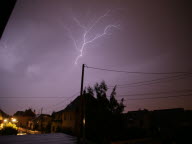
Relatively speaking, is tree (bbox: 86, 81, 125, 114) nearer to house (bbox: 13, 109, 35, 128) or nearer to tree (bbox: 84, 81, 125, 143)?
tree (bbox: 84, 81, 125, 143)

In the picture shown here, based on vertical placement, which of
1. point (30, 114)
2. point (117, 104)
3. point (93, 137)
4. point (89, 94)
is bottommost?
point (30, 114)

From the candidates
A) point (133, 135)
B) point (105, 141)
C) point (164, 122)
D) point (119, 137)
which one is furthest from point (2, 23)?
point (164, 122)

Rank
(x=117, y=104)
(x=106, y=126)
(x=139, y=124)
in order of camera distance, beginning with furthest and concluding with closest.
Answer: (x=139, y=124), (x=117, y=104), (x=106, y=126)

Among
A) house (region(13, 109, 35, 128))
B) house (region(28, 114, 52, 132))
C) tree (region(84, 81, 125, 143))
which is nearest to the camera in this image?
tree (region(84, 81, 125, 143))

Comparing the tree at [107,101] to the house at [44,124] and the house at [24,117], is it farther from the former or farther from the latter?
the house at [24,117]

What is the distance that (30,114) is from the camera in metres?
74.9

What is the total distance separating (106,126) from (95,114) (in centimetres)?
155

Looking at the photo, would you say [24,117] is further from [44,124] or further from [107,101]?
[107,101]

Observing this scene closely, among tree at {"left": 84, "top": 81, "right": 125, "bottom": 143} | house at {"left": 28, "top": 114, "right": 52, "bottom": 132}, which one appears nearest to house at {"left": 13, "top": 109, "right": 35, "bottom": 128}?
house at {"left": 28, "top": 114, "right": 52, "bottom": 132}

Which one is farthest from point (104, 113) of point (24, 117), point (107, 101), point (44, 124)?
point (24, 117)

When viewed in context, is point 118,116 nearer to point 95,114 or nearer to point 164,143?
point 95,114

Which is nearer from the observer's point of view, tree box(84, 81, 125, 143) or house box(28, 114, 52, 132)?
tree box(84, 81, 125, 143)

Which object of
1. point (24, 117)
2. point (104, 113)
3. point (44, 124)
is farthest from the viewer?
point (24, 117)

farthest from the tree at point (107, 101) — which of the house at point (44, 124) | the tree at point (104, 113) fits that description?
the house at point (44, 124)
